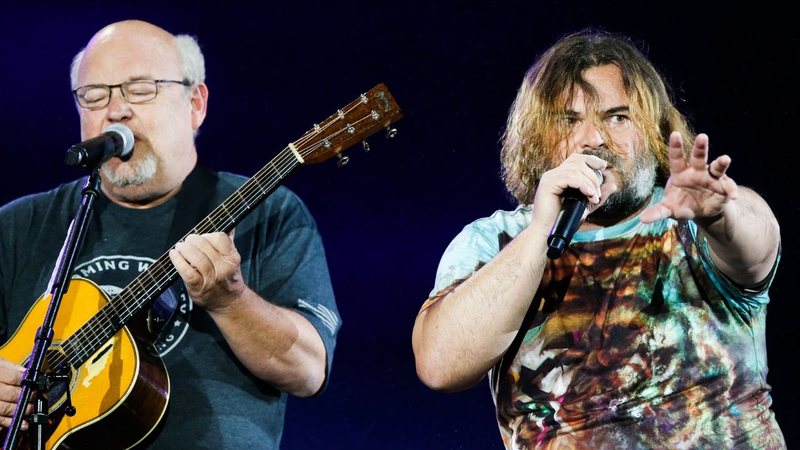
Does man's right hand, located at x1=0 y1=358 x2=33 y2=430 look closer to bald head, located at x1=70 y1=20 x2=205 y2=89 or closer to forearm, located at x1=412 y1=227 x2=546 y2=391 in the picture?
bald head, located at x1=70 y1=20 x2=205 y2=89

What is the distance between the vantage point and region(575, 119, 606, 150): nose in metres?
2.57

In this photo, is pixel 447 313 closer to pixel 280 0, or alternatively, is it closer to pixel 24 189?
pixel 280 0

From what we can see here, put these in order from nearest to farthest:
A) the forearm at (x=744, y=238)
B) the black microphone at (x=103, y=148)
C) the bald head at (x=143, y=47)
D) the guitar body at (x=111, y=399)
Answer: the forearm at (x=744, y=238) < the black microphone at (x=103, y=148) < the guitar body at (x=111, y=399) < the bald head at (x=143, y=47)

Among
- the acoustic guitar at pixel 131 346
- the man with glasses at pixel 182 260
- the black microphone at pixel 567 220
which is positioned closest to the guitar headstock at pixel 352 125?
the acoustic guitar at pixel 131 346

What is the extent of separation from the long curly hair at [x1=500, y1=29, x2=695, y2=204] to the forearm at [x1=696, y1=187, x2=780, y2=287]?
40 centimetres

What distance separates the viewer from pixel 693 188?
2.12m

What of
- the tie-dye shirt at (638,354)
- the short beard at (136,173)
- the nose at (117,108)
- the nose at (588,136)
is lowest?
the tie-dye shirt at (638,354)

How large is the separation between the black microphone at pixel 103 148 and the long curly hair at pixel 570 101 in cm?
120

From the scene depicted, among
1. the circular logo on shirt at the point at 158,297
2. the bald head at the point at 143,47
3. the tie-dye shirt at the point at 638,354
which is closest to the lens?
the tie-dye shirt at the point at 638,354

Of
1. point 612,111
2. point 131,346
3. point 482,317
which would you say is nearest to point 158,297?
point 131,346

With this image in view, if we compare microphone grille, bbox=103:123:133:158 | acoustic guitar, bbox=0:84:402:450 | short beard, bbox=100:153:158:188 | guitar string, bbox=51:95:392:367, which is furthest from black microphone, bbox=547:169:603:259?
short beard, bbox=100:153:158:188

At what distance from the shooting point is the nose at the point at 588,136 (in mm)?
2570

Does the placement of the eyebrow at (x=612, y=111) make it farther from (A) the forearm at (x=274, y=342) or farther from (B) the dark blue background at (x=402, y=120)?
(A) the forearm at (x=274, y=342)

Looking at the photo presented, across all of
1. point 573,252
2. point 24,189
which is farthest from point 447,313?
point 24,189
